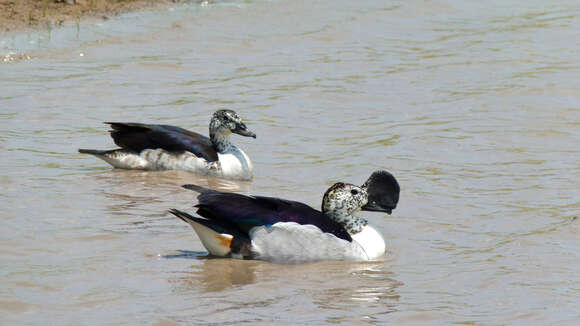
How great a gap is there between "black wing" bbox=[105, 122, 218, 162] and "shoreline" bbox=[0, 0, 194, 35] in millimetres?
6063

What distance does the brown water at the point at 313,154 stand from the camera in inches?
304

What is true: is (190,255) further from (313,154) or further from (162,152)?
(313,154)

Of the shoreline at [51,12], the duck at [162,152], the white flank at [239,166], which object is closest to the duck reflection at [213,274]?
the white flank at [239,166]

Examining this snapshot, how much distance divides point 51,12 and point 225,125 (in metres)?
7.18

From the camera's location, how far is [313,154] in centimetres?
1269

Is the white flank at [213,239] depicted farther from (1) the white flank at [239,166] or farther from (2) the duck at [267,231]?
(1) the white flank at [239,166]

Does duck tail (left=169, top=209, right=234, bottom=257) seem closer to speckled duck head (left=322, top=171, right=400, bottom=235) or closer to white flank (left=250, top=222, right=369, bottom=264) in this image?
white flank (left=250, top=222, right=369, bottom=264)

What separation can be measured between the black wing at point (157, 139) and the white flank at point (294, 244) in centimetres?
368

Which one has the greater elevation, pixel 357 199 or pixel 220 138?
pixel 220 138

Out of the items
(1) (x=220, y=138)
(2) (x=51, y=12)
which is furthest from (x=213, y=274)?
(2) (x=51, y=12)

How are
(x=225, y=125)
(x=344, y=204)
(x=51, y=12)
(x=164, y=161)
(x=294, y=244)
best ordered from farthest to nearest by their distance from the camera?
(x=51, y=12)
(x=225, y=125)
(x=164, y=161)
(x=344, y=204)
(x=294, y=244)

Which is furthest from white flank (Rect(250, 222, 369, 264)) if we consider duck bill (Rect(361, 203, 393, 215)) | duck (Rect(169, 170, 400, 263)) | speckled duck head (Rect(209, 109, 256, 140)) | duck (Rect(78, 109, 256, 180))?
speckled duck head (Rect(209, 109, 256, 140))

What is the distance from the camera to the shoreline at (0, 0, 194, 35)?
1797cm

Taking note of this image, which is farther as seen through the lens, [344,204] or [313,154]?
[313,154]
